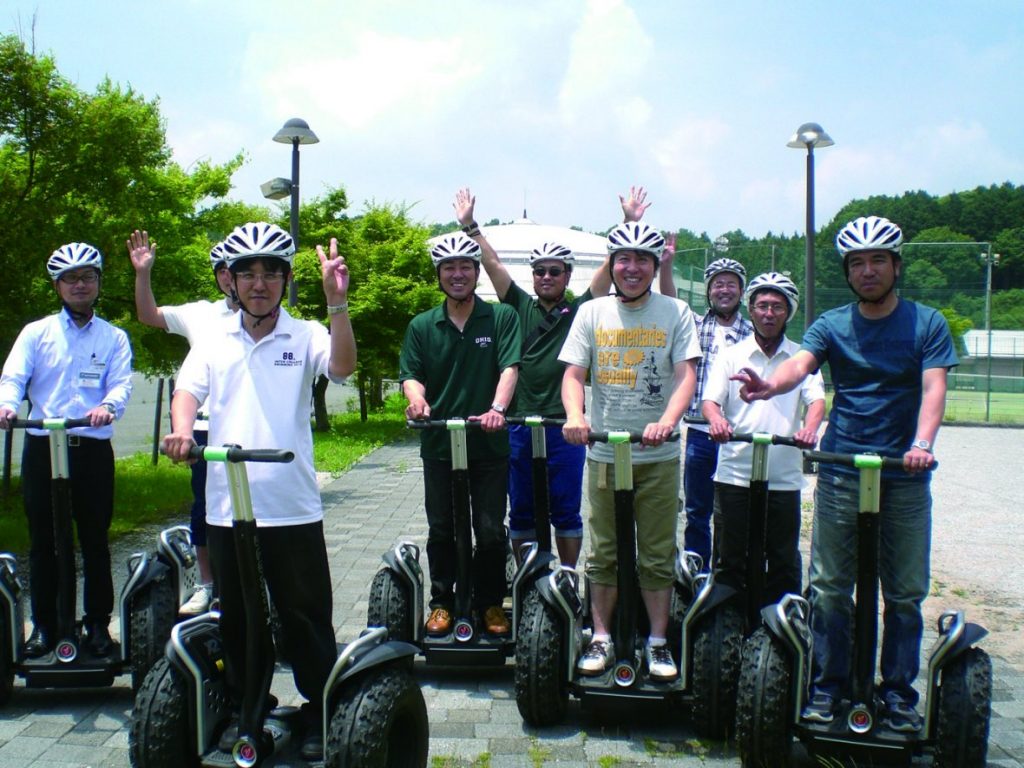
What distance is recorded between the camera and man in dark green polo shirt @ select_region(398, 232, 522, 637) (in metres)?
5.02

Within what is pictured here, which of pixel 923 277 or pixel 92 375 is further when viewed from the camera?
pixel 923 277

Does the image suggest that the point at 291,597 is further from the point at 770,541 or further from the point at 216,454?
the point at 770,541

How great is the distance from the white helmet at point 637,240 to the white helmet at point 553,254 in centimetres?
112

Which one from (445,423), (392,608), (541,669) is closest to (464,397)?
(445,423)

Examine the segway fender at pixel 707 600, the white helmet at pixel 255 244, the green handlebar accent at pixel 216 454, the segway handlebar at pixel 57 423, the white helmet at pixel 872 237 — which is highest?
the white helmet at pixel 872 237

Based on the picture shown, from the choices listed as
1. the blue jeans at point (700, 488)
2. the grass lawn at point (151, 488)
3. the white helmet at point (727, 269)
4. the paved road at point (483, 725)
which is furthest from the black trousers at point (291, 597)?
the grass lawn at point (151, 488)

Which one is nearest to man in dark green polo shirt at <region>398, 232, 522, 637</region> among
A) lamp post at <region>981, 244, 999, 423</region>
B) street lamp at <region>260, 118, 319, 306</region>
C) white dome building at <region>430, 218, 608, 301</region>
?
street lamp at <region>260, 118, 319, 306</region>

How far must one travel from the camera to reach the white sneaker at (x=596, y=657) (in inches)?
168

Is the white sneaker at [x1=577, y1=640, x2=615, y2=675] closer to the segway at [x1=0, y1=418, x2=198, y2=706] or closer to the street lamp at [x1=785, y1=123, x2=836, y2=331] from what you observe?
the segway at [x1=0, y1=418, x2=198, y2=706]

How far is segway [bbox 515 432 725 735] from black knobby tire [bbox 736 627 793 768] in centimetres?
36

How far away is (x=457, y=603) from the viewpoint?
4.88 metres

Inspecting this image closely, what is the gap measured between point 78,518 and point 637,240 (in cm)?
308

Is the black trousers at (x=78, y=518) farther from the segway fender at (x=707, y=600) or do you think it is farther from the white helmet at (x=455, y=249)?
the segway fender at (x=707, y=600)

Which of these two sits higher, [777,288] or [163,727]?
[777,288]
